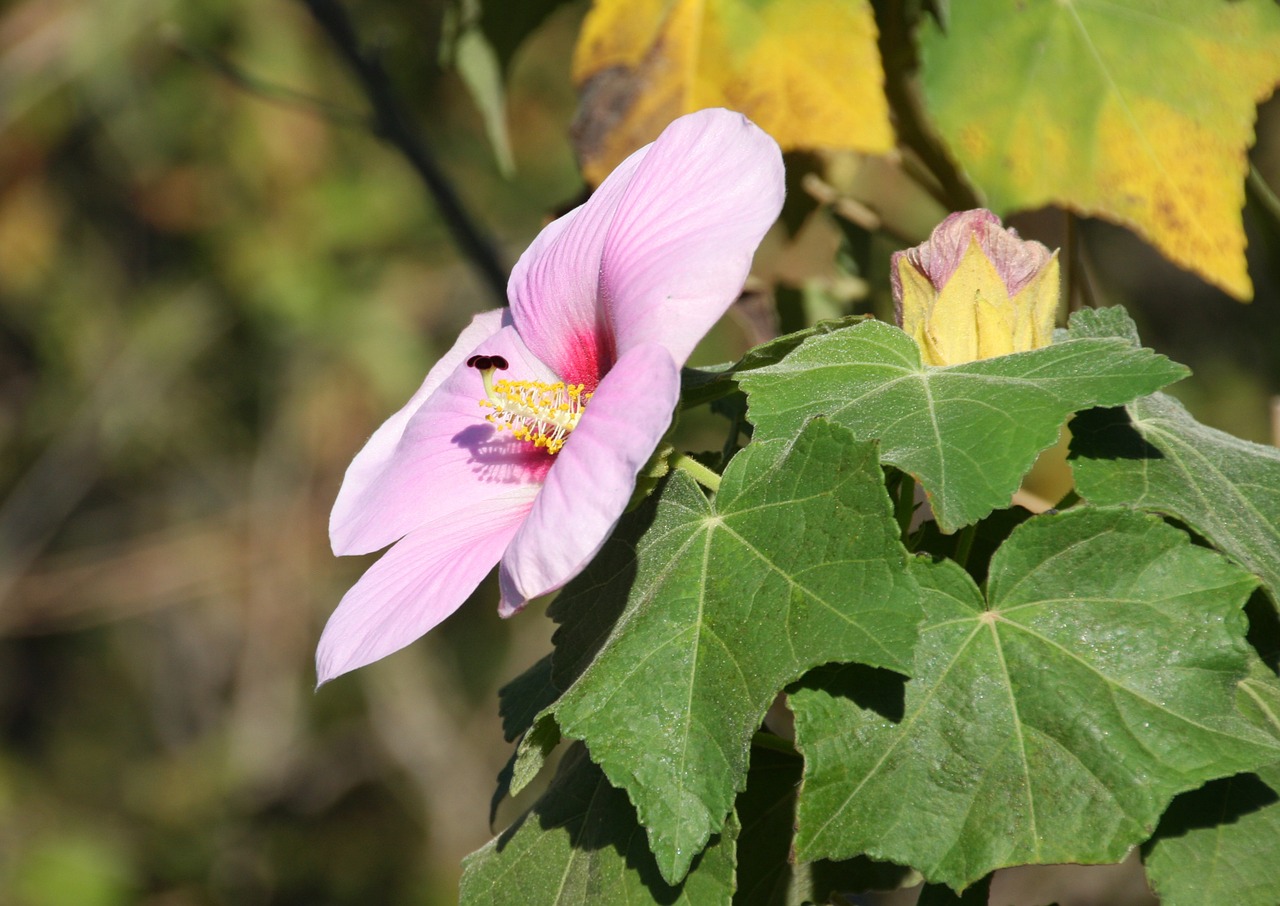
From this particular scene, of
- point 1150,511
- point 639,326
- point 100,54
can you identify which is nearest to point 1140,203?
point 1150,511

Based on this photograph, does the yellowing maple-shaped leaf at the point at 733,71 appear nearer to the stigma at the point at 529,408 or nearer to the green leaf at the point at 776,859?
the stigma at the point at 529,408

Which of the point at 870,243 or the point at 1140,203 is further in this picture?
the point at 870,243

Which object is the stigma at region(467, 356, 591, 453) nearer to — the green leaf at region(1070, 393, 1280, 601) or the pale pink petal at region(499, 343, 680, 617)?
the pale pink petal at region(499, 343, 680, 617)

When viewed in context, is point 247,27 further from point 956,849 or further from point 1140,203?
point 956,849

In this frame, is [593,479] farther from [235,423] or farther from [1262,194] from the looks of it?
[235,423]

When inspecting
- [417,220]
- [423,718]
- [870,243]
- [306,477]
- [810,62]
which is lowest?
[423,718]

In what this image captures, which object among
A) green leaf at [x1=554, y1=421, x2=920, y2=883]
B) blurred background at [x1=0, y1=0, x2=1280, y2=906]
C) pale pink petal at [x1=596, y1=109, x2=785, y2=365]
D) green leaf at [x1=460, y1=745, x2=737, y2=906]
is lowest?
blurred background at [x1=0, y1=0, x2=1280, y2=906]

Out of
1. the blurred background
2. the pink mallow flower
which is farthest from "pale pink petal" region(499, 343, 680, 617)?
the blurred background

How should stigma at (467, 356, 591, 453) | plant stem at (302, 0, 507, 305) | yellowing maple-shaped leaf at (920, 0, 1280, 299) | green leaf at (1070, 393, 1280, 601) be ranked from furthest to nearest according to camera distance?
plant stem at (302, 0, 507, 305) → yellowing maple-shaped leaf at (920, 0, 1280, 299) → stigma at (467, 356, 591, 453) → green leaf at (1070, 393, 1280, 601)
